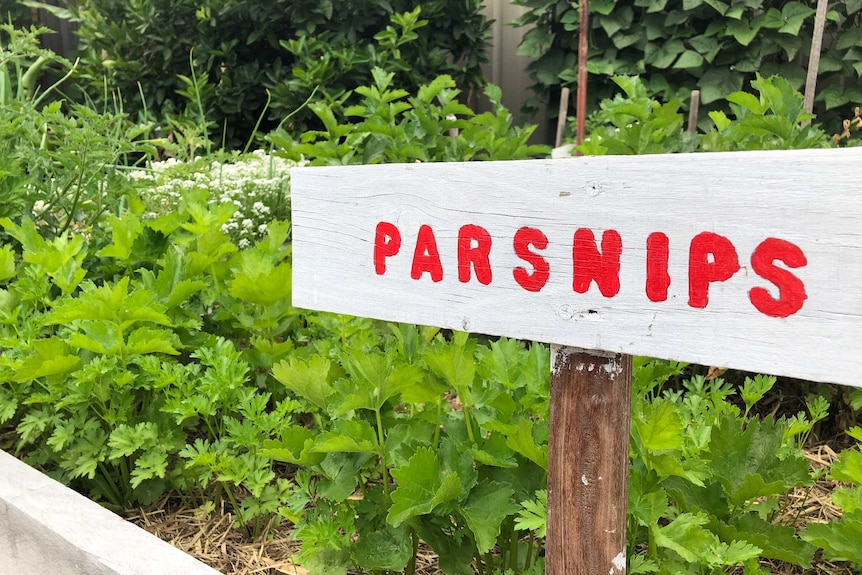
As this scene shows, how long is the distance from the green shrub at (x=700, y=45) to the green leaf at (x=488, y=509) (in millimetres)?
3043

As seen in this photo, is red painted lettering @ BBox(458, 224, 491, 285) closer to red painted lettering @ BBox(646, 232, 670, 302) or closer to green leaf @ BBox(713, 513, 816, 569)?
red painted lettering @ BBox(646, 232, 670, 302)

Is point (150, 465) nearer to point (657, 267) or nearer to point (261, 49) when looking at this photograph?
point (657, 267)

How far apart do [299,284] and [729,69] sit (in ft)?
12.5

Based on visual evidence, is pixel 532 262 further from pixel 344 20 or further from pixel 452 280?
pixel 344 20

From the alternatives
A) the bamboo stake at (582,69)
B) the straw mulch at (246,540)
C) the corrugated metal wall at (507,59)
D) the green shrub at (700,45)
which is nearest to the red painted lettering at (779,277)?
the straw mulch at (246,540)

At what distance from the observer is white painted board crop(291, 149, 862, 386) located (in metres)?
0.62

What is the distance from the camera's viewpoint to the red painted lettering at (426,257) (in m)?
0.85

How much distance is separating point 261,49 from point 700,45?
293cm

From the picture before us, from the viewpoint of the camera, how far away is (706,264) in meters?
0.67

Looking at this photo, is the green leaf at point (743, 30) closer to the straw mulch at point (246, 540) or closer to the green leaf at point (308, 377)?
the straw mulch at point (246, 540)

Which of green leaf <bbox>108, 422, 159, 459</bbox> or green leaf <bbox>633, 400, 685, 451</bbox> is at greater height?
green leaf <bbox>633, 400, 685, 451</bbox>

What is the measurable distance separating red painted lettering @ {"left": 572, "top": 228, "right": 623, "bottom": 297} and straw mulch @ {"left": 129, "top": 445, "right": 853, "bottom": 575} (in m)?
0.77

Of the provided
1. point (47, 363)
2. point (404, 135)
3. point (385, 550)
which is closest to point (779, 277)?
point (385, 550)

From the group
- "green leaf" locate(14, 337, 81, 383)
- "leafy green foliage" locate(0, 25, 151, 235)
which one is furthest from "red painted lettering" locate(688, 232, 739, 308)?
"leafy green foliage" locate(0, 25, 151, 235)
